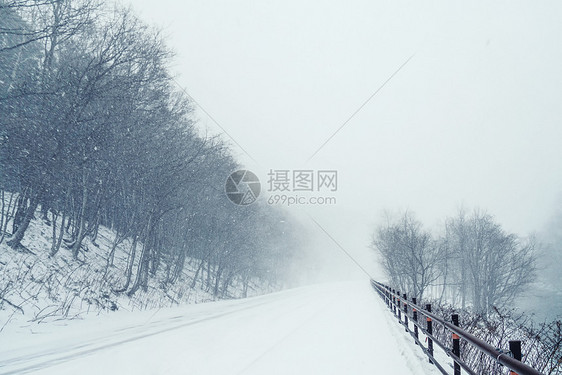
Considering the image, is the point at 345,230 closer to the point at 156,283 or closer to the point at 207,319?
the point at 156,283

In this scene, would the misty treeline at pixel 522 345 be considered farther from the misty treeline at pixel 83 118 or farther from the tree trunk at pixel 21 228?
the tree trunk at pixel 21 228

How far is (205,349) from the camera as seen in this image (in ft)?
21.2

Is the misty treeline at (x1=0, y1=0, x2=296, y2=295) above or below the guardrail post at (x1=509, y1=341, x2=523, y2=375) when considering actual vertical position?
above

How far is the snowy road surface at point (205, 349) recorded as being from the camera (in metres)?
5.19

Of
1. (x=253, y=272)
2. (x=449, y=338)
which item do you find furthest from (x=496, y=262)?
(x=449, y=338)

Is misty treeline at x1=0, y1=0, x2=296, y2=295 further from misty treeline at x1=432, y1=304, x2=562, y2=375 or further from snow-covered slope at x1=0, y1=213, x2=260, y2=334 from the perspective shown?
misty treeline at x1=432, y1=304, x2=562, y2=375

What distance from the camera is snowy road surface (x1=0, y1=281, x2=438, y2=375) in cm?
519

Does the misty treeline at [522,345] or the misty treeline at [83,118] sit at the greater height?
the misty treeline at [83,118]

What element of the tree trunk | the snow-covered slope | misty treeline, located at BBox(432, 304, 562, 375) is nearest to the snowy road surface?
the snow-covered slope

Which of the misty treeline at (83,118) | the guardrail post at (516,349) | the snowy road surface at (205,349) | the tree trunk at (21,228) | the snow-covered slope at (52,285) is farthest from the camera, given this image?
the tree trunk at (21,228)

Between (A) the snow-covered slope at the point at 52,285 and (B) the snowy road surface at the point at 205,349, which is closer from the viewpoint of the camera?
(B) the snowy road surface at the point at 205,349

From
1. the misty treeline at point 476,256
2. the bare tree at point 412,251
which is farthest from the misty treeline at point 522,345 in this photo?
the bare tree at point 412,251

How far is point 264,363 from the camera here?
5.58 meters

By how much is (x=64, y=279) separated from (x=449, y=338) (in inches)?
518
